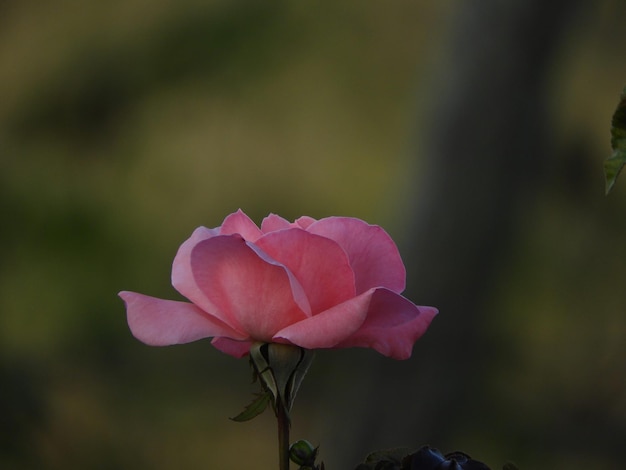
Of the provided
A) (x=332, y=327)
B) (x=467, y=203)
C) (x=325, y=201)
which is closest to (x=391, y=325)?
(x=332, y=327)

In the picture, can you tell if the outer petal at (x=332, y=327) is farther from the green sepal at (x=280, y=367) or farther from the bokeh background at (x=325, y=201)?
the bokeh background at (x=325, y=201)

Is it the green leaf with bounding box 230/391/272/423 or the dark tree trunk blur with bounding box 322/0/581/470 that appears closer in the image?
the green leaf with bounding box 230/391/272/423

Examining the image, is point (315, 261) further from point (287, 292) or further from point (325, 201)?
point (325, 201)

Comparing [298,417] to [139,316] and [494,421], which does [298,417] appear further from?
[139,316]

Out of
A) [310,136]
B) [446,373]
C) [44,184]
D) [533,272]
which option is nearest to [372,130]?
[310,136]

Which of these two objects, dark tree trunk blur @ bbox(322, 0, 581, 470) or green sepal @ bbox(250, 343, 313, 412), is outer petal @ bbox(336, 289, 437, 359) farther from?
dark tree trunk blur @ bbox(322, 0, 581, 470)

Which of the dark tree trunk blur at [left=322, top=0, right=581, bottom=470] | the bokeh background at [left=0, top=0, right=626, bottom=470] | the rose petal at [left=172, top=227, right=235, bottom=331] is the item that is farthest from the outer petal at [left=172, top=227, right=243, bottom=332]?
the dark tree trunk blur at [left=322, top=0, right=581, bottom=470]

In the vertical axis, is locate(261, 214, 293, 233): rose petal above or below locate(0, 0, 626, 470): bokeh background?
above
